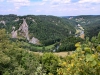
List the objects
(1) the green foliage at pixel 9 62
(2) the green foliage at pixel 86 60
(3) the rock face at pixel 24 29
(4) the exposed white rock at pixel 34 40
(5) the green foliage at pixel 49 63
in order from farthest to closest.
Answer: (3) the rock face at pixel 24 29, (4) the exposed white rock at pixel 34 40, (5) the green foliage at pixel 49 63, (1) the green foliage at pixel 9 62, (2) the green foliage at pixel 86 60

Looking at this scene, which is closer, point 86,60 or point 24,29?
point 86,60

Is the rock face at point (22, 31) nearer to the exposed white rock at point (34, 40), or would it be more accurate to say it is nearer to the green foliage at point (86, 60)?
the exposed white rock at point (34, 40)

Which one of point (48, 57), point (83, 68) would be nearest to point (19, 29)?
point (48, 57)

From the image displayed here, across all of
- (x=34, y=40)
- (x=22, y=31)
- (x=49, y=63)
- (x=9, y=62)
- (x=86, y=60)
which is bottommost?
(x=34, y=40)

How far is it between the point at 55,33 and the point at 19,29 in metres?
26.9

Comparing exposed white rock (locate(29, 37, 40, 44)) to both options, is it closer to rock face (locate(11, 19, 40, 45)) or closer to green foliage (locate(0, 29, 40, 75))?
rock face (locate(11, 19, 40, 45))

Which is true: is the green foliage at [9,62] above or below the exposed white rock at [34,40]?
above

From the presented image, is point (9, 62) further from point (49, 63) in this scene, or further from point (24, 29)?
point (24, 29)

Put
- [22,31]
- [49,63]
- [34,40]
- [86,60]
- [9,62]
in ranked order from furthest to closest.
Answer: [22,31], [34,40], [49,63], [9,62], [86,60]

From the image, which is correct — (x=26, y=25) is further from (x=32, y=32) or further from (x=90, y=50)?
(x=90, y=50)

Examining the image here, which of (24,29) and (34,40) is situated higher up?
(24,29)

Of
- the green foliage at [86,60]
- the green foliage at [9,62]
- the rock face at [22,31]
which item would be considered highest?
the green foliage at [86,60]

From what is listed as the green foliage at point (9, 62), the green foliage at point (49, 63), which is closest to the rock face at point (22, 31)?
the green foliage at point (49, 63)

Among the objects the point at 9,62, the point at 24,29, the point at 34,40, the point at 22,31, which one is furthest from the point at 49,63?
the point at 24,29
